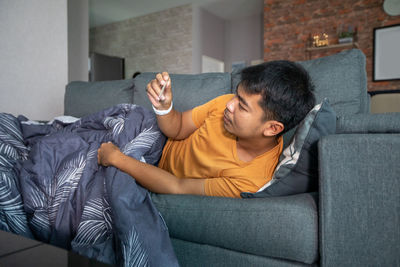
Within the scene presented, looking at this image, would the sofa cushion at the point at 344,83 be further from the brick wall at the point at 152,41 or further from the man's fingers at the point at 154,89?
the brick wall at the point at 152,41

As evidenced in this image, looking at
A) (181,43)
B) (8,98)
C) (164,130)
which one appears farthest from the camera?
(181,43)

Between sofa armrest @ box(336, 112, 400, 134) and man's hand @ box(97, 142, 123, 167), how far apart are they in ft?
2.53

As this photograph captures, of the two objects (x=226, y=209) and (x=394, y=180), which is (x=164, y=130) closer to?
(x=226, y=209)

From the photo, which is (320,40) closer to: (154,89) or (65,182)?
(154,89)

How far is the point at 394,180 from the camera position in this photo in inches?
26.9

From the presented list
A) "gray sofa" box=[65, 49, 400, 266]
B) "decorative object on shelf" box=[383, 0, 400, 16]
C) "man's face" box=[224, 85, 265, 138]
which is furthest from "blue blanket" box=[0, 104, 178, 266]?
"decorative object on shelf" box=[383, 0, 400, 16]

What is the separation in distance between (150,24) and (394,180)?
256 inches

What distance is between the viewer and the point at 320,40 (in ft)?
14.9

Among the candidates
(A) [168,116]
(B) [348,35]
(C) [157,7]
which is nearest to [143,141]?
(A) [168,116]

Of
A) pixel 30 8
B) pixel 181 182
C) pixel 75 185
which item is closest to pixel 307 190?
pixel 181 182

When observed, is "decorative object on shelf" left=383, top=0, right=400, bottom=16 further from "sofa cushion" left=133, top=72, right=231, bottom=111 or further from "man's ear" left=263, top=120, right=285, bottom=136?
"man's ear" left=263, top=120, right=285, bottom=136

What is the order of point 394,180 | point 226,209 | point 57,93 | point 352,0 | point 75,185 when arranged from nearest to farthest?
point 394,180
point 226,209
point 75,185
point 57,93
point 352,0

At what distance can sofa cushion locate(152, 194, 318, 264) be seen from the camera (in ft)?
2.51

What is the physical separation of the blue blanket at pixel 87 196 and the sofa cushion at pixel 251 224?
0.29ft
